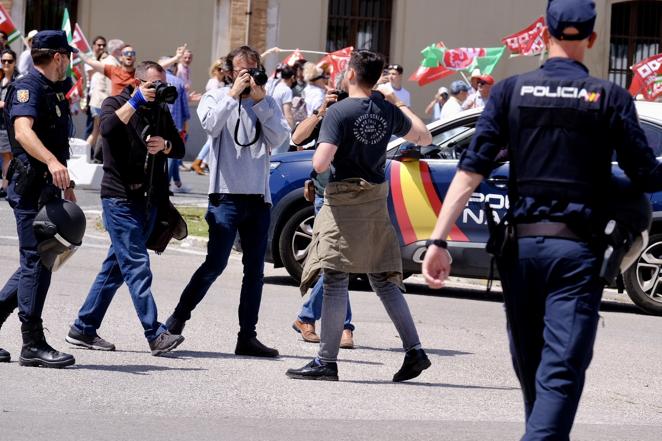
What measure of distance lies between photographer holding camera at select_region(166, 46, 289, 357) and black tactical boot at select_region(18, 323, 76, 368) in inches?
46.0

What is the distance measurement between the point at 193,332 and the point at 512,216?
4821 millimetres

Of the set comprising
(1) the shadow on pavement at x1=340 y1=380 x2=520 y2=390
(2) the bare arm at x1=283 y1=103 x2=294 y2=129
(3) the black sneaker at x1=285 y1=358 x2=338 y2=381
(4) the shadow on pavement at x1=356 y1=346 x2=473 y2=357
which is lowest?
(4) the shadow on pavement at x1=356 y1=346 x2=473 y2=357

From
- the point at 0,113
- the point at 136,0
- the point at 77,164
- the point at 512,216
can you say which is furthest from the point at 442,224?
the point at 136,0

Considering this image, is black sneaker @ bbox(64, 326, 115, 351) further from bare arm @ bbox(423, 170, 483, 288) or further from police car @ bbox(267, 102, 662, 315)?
bare arm @ bbox(423, 170, 483, 288)

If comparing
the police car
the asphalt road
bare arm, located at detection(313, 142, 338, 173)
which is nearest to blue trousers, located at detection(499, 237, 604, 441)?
the asphalt road

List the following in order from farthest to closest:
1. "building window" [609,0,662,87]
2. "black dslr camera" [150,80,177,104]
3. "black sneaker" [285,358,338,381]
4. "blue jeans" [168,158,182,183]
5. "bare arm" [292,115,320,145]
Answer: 1. "building window" [609,0,662,87]
2. "blue jeans" [168,158,182,183]
3. "bare arm" [292,115,320,145]
4. "black dslr camera" [150,80,177,104]
5. "black sneaker" [285,358,338,381]

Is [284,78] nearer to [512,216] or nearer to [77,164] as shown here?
[77,164]

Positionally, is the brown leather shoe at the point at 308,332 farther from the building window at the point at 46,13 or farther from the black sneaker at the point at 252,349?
the building window at the point at 46,13

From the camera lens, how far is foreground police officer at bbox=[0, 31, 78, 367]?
7.52 meters

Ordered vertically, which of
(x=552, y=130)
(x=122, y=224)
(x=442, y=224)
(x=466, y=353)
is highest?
(x=552, y=130)

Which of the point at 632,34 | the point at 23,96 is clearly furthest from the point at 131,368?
the point at 632,34

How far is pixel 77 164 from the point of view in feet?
64.5

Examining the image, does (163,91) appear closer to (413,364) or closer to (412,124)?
(412,124)

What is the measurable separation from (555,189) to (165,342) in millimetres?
3890
